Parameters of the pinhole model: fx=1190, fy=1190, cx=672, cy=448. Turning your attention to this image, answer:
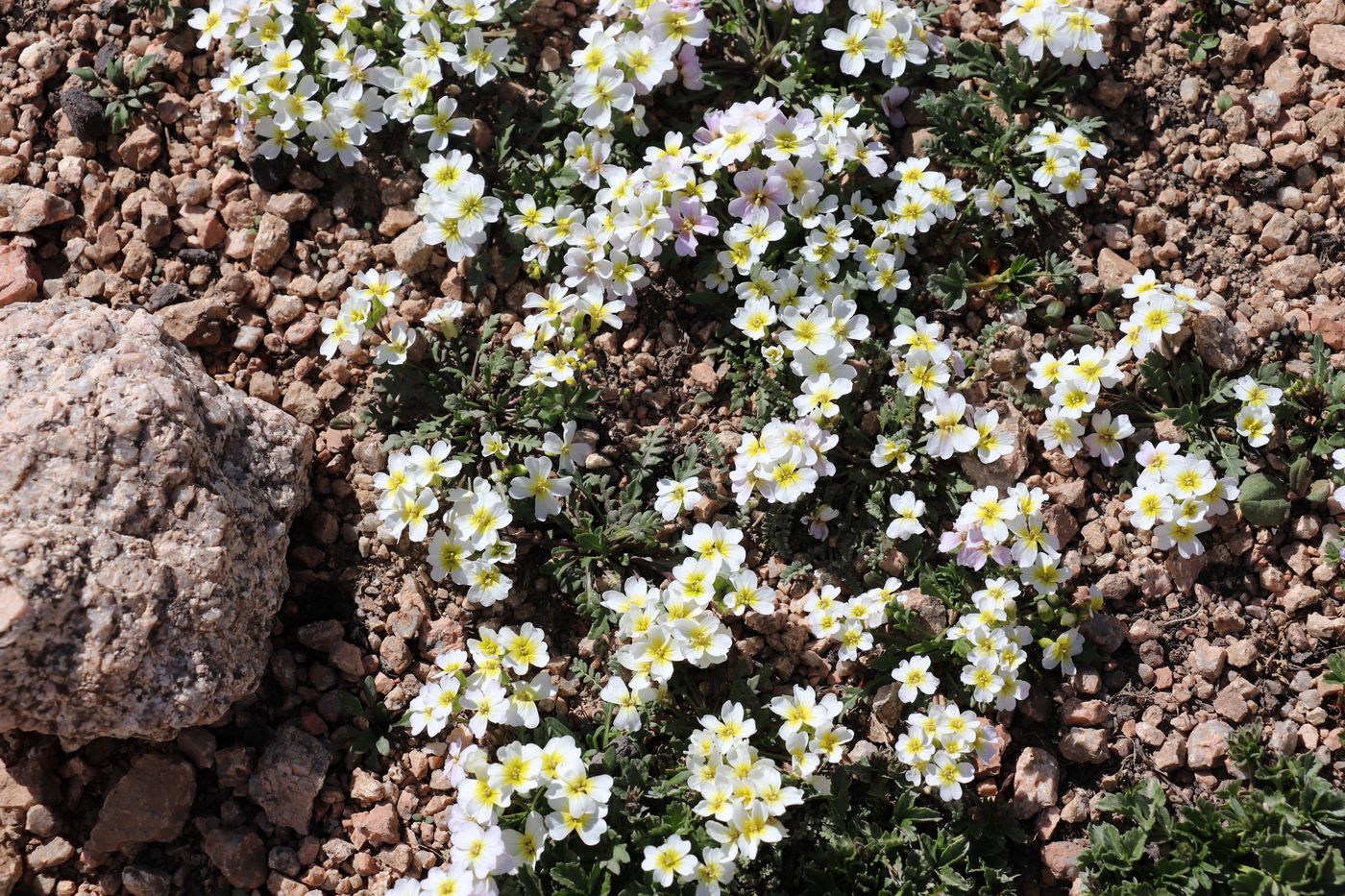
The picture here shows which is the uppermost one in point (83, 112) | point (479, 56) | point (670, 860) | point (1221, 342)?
point (479, 56)

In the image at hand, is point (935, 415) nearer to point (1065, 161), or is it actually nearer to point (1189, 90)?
point (1065, 161)

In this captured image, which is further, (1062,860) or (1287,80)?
(1287,80)

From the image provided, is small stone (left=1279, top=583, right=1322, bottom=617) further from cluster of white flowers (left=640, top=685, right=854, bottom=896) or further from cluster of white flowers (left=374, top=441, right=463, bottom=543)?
cluster of white flowers (left=374, top=441, right=463, bottom=543)

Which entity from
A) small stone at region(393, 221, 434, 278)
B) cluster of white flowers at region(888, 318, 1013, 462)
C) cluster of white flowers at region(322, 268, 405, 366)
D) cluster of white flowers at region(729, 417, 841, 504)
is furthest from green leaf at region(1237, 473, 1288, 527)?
small stone at region(393, 221, 434, 278)

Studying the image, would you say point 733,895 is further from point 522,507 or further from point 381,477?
point 381,477

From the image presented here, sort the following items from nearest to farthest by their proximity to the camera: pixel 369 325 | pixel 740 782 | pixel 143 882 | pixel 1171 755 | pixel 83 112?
pixel 740 782
pixel 143 882
pixel 1171 755
pixel 369 325
pixel 83 112

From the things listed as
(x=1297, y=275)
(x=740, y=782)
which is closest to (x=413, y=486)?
(x=740, y=782)
